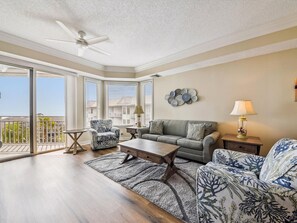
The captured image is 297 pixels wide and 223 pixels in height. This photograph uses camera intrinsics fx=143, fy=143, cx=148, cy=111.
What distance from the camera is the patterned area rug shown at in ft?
5.70

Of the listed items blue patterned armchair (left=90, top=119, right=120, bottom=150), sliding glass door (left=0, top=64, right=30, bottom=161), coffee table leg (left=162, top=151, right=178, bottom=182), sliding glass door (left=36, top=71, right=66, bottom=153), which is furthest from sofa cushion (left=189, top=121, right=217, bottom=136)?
sliding glass door (left=0, top=64, right=30, bottom=161)

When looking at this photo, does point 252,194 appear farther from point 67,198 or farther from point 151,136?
point 151,136

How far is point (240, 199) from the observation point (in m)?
1.17

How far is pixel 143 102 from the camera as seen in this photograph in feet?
17.9

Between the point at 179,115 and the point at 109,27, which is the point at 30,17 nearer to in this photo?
the point at 109,27

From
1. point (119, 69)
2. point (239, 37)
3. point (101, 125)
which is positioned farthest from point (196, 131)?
point (119, 69)

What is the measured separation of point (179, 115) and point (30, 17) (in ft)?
12.7

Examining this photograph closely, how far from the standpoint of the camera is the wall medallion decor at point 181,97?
4.05m

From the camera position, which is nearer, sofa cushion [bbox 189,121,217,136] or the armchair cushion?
sofa cushion [bbox 189,121,217,136]

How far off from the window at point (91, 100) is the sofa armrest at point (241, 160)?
4154 millimetres

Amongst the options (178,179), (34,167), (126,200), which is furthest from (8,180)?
(178,179)

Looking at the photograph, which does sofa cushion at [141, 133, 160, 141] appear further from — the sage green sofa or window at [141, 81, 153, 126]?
window at [141, 81, 153, 126]

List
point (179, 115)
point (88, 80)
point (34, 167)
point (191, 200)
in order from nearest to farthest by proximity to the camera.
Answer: point (191, 200) < point (34, 167) < point (179, 115) < point (88, 80)

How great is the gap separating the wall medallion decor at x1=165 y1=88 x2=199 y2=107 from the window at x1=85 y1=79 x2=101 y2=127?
8.22 feet
